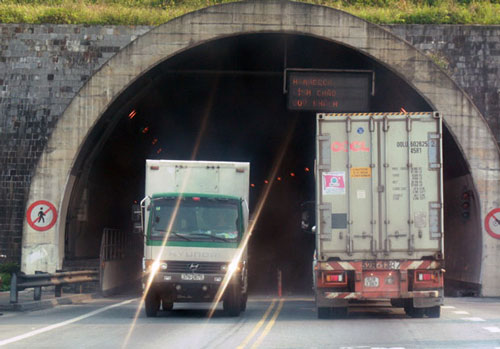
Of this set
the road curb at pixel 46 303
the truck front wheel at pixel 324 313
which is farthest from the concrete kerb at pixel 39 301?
the truck front wheel at pixel 324 313

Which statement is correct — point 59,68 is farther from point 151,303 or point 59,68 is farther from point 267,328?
point 267,328

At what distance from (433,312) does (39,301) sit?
9778mm

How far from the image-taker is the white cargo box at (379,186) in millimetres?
19062

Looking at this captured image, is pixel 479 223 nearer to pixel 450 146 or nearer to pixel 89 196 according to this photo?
pixel 450 146

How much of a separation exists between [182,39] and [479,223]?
1104cm

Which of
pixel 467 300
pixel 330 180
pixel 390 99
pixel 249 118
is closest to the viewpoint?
pixel 330 180

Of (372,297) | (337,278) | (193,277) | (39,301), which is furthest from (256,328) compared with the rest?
(39,301)

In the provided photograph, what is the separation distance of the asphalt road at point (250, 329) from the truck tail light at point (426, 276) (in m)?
0.84

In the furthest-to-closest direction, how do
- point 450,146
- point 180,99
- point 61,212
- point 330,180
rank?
point 180,99 < point 450,146 < point 61,212 < point 330,180

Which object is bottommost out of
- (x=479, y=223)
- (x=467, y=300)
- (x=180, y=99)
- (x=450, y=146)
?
(x=467, y=300)

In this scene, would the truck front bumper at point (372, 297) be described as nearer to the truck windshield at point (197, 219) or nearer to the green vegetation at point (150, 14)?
the truck windshield at point (197, 219)

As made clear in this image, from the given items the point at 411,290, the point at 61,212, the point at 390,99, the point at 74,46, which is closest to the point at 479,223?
the point at 390,99

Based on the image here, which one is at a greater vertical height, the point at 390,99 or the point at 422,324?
the point at 390,99

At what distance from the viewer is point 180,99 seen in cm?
3691
